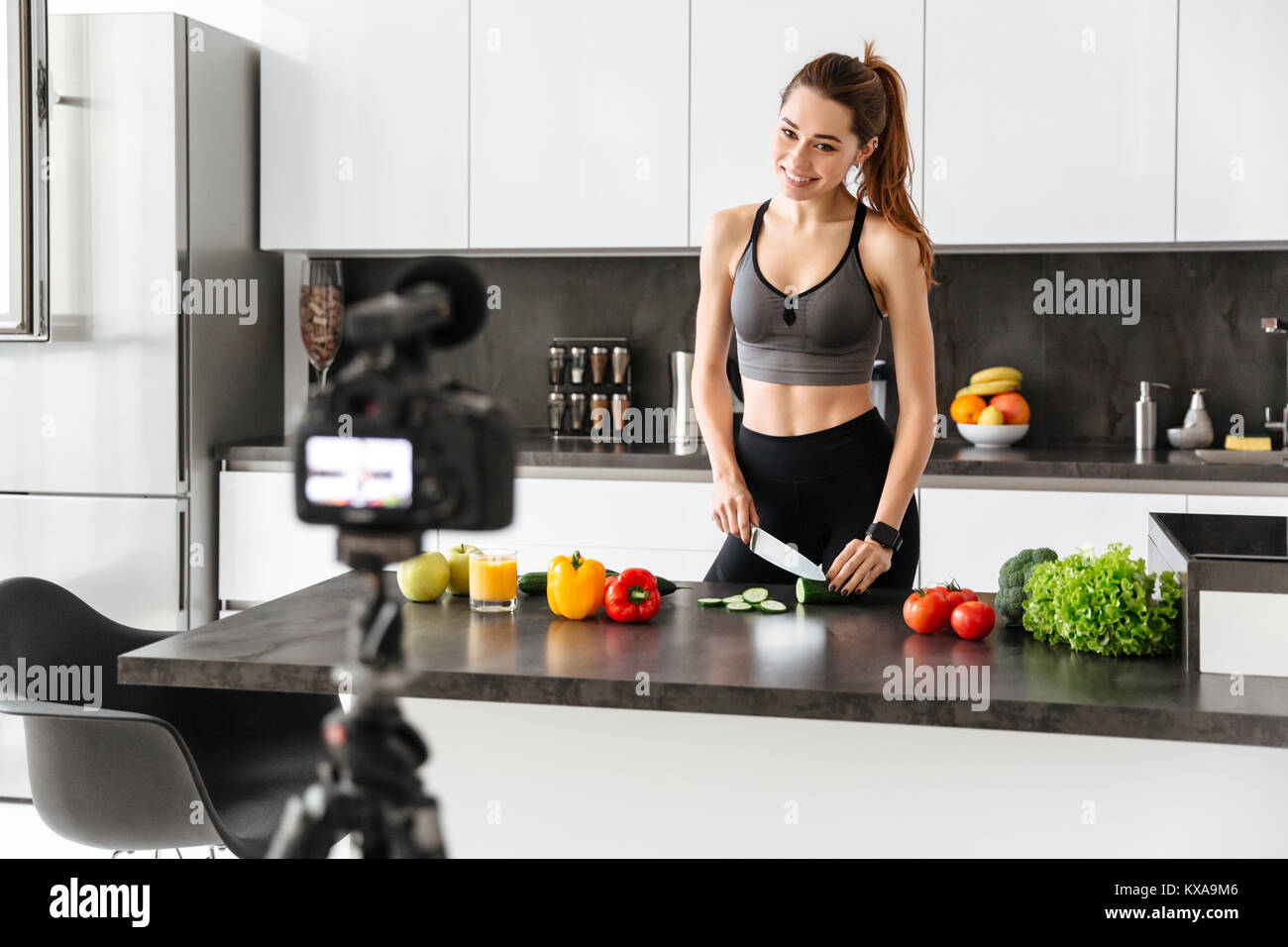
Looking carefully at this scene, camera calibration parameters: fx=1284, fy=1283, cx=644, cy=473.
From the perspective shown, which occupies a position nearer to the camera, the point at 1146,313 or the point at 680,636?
the point at 680,636

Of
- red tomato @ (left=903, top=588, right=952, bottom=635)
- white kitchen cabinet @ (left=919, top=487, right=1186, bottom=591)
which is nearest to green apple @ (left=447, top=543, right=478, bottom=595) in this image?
red tomato @ (left=903, top=588, right=952, bottom=635)

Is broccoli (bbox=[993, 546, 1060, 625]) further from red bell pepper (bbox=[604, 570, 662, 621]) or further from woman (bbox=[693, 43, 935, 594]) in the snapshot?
red bell pepper (bbox=[604, 570, 662, 621])

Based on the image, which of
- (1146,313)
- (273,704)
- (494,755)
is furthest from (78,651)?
(1146,313)

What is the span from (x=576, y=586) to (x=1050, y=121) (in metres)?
2.21

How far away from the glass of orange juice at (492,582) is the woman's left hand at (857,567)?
47 cm

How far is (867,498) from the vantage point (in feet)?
7.26

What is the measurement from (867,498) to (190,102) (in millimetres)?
2243

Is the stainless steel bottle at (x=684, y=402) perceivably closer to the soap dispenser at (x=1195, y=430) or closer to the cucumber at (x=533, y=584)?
the soap dispenser at (x=1195, y=430)

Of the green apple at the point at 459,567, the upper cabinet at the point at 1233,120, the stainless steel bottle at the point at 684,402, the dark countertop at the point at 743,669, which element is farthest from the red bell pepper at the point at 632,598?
the upper cabinet at the point at 1233,120

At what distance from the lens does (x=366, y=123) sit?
367 cm

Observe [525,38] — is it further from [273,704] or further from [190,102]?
[273,704]

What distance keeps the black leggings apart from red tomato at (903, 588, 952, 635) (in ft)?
1.67

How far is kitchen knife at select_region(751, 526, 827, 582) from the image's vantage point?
6.41 feet

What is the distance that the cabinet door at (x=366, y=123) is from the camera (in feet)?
11.9
